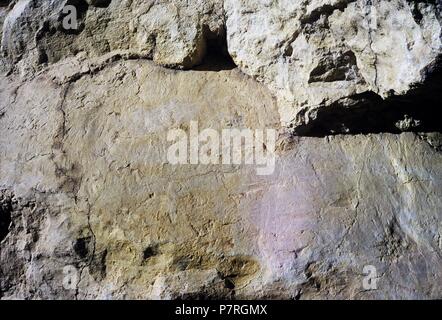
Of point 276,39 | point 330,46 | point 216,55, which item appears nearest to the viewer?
point 330,46

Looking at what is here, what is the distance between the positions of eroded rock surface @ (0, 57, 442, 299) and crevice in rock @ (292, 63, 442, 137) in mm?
55

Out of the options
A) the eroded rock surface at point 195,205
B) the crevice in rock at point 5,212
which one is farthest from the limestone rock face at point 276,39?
the crevice in rock at point 5,212

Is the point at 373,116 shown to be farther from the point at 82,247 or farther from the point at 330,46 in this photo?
the point at 82,247

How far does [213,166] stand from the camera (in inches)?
113

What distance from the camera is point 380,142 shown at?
292cm

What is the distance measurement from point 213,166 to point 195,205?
0.23m

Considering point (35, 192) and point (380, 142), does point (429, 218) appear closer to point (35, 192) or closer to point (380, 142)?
point (380, 142)

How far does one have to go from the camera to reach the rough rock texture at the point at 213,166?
264cm

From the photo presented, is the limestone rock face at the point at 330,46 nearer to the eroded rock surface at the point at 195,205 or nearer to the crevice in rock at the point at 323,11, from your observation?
the crevice in rock at the point at 323,11

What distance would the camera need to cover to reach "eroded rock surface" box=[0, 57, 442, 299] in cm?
264

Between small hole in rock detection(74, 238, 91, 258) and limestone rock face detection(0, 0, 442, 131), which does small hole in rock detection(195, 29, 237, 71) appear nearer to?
limestone rock face detection(0, 0, 442, 131)

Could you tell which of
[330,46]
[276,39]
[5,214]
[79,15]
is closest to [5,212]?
[5,214]

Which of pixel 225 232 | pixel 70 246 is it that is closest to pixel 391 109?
pixel 225 232

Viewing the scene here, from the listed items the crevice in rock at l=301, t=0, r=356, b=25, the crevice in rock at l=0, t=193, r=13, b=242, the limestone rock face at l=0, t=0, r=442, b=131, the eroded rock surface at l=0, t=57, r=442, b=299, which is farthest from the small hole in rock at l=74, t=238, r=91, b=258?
the crevice in rock at l=301, t=0, r=356, b=25
